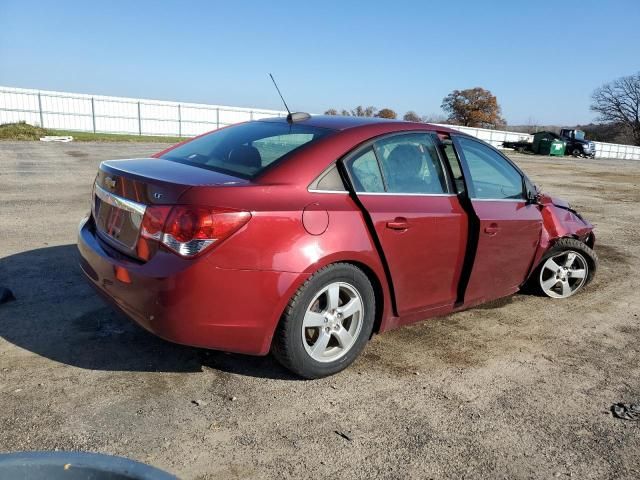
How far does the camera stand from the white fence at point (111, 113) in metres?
31.0

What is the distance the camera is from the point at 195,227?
2.79 metres

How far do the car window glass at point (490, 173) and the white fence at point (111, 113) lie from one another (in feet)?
106

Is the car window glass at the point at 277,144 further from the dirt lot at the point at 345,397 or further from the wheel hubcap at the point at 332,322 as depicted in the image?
the dirt lot at the point at 345,397

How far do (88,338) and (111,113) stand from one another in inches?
1362

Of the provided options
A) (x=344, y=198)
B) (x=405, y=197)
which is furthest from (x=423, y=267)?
(x=344, y=198)

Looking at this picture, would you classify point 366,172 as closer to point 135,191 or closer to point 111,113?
point 135,191

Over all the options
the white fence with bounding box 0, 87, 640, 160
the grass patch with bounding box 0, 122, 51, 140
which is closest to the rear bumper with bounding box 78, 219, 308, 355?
the grass patch with bounding box 0, 122, 51, 140

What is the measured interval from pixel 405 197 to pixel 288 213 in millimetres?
971

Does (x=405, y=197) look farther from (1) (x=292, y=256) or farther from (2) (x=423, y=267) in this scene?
(1) (x=292, y=256)

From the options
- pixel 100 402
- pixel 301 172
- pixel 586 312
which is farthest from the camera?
pixel 586 312

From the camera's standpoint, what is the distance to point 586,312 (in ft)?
15.9

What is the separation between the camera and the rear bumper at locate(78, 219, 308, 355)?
2.79 meters

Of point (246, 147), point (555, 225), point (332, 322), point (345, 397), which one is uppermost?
point (246, 147)

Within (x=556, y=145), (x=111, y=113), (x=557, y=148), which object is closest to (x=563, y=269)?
(x=111, y=113)
